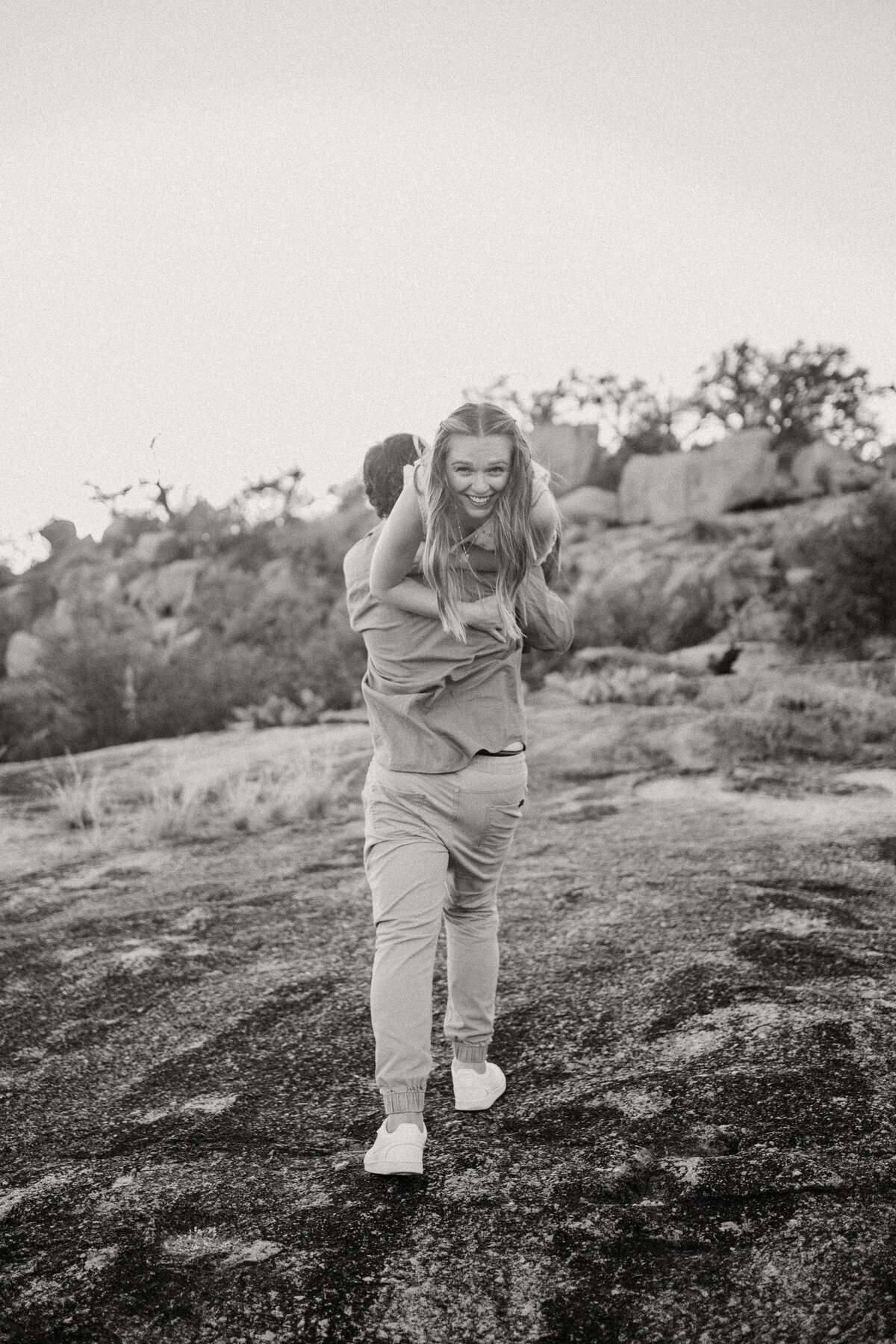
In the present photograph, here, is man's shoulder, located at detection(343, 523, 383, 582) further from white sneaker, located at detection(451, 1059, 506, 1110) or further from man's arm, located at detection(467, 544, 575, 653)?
white sneaker, located at detection(451, 1059, 506, 1110)

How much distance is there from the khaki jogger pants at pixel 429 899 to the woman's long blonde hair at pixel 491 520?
35 centimetres

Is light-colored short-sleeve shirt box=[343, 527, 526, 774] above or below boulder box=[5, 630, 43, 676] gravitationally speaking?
above

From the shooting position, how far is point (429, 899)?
2.24 m

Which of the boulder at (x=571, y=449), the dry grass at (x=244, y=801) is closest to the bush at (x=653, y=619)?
the dry grass at (x=244, y=801)

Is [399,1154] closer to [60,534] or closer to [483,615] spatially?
[483,615]

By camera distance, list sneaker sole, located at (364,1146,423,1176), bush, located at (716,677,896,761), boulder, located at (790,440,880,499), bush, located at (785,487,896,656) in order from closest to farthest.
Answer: sneaker sole, located at (364,1146,423,1176) → bush, located at (716,677,896,761) → bush, located at (785,487,896,656) → boulder, located at (790,440,880,499)

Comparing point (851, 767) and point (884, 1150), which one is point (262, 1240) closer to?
point (884, 1150)

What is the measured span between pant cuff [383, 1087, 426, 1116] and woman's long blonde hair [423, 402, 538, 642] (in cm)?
92

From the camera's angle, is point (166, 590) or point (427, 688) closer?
point (427, 688)

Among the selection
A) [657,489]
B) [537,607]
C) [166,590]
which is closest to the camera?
[537,607]

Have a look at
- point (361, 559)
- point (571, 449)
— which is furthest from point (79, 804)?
point (571, 449)

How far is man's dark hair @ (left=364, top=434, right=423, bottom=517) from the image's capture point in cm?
242

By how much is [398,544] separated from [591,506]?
2374cm

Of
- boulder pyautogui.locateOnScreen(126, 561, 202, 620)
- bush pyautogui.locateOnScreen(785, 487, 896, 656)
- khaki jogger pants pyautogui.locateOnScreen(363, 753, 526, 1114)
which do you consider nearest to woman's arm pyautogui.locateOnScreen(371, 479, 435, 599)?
khaki jogger pants pyautogui.locateOnScreen(363, 753, 526, 1114)
